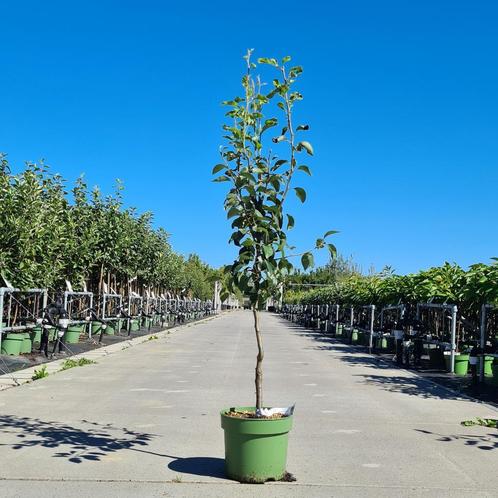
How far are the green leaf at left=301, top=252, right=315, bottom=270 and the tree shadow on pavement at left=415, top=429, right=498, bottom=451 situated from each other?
374cm

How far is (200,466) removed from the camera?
6.56m

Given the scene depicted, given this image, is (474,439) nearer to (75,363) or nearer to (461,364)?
(461,364)

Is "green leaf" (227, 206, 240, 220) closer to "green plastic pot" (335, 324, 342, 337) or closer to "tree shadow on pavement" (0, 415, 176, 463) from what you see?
"tree shadow on pavement" (0, 415, 176, 463)

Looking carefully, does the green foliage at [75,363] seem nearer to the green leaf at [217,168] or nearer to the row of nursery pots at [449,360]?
the row of nursery pots at [449,360]

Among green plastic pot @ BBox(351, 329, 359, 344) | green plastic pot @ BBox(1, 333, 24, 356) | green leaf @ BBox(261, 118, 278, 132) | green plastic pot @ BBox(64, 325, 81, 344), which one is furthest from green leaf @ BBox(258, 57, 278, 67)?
green plastic pot @ BBox(351, 329, 359, 344)

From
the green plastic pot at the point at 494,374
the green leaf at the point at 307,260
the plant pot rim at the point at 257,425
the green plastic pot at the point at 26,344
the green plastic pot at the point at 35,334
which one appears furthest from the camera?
the green plastic pot at the point at 35,334

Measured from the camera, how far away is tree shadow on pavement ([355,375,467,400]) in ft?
42.7

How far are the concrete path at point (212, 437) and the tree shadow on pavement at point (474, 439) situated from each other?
0.01 meters

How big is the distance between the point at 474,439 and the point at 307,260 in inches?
165

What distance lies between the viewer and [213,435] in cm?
821

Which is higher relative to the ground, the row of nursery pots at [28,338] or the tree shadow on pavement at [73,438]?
A: the row of nursery pots at [28,338]

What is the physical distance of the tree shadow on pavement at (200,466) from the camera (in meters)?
6.28

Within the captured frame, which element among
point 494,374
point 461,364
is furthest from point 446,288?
point 494,374

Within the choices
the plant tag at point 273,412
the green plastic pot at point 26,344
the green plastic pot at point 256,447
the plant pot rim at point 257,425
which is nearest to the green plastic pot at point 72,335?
the green plastic pot at point 26,344
